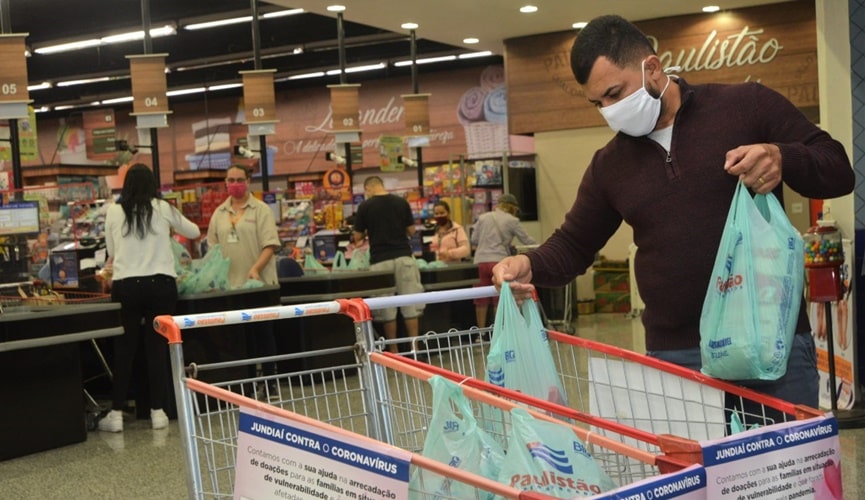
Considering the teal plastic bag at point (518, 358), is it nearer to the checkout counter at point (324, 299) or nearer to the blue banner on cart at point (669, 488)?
the blue banner on cart at point (669, 488)

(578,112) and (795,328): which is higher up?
(578,112)

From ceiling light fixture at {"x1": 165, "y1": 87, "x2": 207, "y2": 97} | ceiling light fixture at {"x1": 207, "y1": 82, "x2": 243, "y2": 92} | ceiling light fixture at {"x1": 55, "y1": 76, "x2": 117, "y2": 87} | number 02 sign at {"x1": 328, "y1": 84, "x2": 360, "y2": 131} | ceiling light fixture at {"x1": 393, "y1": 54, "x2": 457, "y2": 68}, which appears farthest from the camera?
ceiling light fixture at {"x1": 165, "y1": 87, "x2": 207, "y2": 97}

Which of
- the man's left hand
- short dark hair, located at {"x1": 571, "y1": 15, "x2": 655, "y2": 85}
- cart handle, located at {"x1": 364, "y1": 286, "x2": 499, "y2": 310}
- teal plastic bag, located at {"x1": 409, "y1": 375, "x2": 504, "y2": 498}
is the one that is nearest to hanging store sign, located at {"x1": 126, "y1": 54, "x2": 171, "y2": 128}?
cart handle, located at {"x1": 364, "y1": 286, "x2": 499, "y2": 310}

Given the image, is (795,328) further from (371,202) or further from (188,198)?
(188,198)

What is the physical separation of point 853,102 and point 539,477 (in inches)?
211

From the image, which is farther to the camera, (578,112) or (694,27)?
(578,112)

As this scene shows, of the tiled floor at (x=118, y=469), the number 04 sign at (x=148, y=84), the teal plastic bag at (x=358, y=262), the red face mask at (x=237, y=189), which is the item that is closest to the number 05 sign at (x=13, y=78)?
the number 04 sign at (x=148, y=84)

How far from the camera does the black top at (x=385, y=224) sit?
29.7 ft

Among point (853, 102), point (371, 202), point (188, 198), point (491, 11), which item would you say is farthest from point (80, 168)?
point (853, 102)

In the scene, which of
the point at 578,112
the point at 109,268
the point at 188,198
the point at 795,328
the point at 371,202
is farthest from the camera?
the point at 188,198

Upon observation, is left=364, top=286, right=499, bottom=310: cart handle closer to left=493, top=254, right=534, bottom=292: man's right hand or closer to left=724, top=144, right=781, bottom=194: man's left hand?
left=493, top=254, right=534, bottom=292: man's right hand

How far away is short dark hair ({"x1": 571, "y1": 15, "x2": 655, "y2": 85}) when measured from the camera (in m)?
2.40

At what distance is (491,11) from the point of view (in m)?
12.0

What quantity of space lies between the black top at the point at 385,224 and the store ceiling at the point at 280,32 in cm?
311
